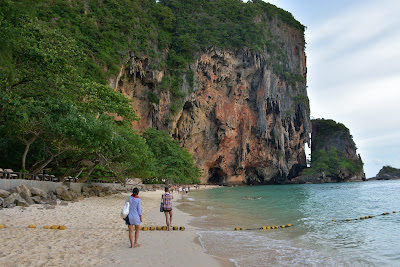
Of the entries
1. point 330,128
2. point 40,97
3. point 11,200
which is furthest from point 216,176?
point 11,200

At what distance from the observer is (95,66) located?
3002 cm

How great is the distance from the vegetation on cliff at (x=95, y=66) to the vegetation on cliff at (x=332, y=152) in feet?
88.2

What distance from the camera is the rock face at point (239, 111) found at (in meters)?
43.7

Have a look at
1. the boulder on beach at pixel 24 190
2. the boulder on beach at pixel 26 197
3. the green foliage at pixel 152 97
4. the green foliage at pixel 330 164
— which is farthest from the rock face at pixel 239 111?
the boulder on beach at pixel 26 197

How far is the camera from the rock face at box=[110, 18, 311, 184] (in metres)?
43.7

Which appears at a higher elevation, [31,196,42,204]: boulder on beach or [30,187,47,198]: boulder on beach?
[30,187,47,198]: boulder on beach

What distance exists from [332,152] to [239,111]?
4201 cm

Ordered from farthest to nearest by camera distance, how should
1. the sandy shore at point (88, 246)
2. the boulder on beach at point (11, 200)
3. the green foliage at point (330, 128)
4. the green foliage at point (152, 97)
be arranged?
the green foliage at point (330, 128) → the green foliage at point (152, 97) → the boulder on beach at point (11, 200) → the sandy shore at point (88, 246)

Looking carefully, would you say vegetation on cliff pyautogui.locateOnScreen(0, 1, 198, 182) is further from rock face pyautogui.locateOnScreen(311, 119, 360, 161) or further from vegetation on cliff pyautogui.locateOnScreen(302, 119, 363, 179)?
rock face pyautogui.locateOnScreen(311, 119, 360, 161)

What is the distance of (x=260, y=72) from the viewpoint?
201ft

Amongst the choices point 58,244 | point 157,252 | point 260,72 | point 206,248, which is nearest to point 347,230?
point 206,248

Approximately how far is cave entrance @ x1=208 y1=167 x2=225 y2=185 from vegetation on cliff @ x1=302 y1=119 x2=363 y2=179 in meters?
28.0

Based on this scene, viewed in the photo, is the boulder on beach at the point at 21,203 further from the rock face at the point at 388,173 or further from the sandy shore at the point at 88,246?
the rock face at the point at 388,173

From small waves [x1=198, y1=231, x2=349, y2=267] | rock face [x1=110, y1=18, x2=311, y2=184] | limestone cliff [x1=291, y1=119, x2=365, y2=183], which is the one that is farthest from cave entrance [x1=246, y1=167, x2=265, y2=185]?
small waves [x1=198, y1=231, x2=349, y2=267]
